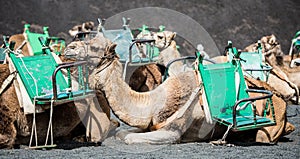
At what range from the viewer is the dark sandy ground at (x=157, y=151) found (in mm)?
3357

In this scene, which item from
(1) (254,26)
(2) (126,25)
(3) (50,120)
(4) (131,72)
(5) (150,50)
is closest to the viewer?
(3) (50,120)

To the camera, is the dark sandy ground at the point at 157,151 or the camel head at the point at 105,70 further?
the camel head at the point at 105,70

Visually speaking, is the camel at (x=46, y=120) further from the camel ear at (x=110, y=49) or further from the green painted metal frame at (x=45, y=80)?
the camel ear at (x=110, y=49)

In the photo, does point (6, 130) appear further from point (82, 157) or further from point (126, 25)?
point (126, 25)

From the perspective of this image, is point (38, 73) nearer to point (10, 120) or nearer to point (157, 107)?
point (10, 120)

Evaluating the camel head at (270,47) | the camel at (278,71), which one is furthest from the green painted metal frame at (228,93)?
the camel head at (270,47)

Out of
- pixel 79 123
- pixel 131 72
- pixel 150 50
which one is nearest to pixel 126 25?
pixel 150 50

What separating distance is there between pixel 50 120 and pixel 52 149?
9.1 inches

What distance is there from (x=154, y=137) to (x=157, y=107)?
0.30 meters

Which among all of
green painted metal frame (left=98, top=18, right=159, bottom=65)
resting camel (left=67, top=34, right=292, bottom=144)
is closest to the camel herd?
resting camel (left=67, top=34, right=292, bottom=144)

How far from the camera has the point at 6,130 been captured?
3.56 m

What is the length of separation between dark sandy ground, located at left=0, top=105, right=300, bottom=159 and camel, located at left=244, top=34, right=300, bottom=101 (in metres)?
2.61

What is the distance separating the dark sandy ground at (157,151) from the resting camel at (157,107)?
11 centimetres

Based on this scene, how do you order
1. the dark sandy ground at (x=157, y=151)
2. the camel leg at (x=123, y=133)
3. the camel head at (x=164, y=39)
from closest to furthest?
the dark sandy ground at (x=157, y=151) → the camel leg at (x=123, y=133) → the camel head at (x=164, y=39)
